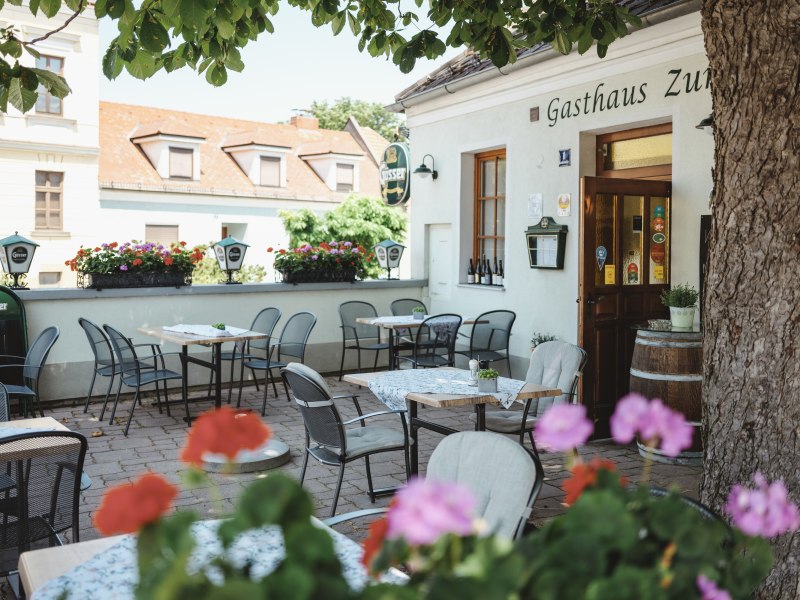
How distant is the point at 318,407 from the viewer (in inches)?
175

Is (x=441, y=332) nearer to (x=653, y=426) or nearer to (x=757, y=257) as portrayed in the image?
(x=757, y=257)

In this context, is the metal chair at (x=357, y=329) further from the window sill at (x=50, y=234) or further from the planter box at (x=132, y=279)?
the window sill at (x=50, y=234)

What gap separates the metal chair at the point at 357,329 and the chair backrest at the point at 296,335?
1.09 metres

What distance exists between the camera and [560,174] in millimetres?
8164

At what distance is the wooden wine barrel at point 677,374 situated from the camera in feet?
19.3

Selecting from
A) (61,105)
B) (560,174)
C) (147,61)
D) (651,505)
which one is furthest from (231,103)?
(651,505)

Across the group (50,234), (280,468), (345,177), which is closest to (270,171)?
(345,177)

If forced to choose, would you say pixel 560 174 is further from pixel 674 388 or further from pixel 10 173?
pixel 10 173

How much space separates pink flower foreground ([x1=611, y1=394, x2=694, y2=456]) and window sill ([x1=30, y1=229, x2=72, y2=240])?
20034mm

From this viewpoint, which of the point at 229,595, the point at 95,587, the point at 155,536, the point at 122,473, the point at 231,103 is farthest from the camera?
the point at 231,103

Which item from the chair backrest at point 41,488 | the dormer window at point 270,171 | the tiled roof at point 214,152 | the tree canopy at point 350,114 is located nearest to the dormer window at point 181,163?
the tiled roof at point 214,152

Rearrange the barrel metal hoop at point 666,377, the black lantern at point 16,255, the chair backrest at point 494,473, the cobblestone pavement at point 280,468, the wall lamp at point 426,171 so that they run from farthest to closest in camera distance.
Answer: the wall lamp at point 426,171, the black lantern at point 16,255, the barrel metal hoop at point 666,377, the cobblestone pavement at point 280,468, the chair backrest at point 494,473

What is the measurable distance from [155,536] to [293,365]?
11.6ft

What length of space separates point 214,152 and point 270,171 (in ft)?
5.69
